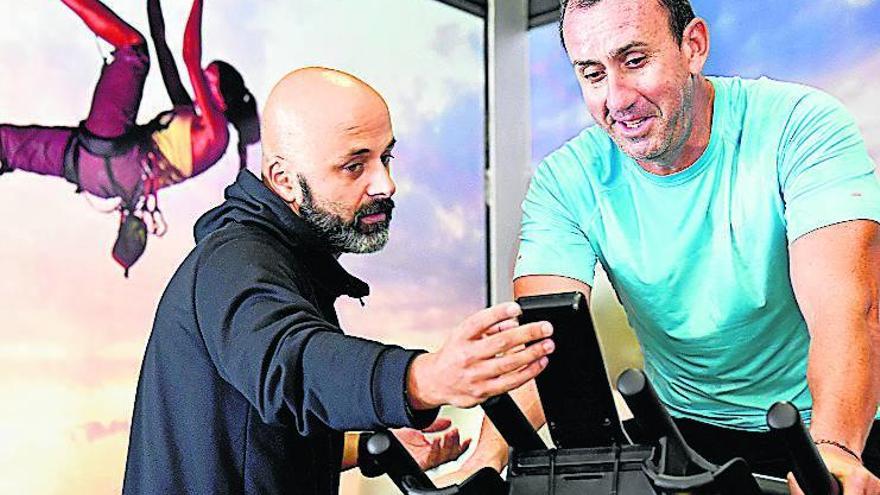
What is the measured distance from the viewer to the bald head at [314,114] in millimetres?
1934

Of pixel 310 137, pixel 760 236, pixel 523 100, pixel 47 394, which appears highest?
pixel 523 100

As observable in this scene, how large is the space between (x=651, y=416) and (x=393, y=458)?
343 millimetres

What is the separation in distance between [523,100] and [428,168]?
51cm

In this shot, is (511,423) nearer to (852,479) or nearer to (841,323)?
(852,479)

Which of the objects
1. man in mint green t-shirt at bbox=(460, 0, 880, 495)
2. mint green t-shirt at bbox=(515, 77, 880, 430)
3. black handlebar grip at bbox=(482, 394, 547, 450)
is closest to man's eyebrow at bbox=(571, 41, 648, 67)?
man in mint green t-shirt at bbox=(460, 0, 880, 495)

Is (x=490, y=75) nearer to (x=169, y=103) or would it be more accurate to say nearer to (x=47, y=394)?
(x=169, y=103)

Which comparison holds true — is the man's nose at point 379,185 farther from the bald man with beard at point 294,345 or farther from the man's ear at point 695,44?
the man's ear at point 695,44

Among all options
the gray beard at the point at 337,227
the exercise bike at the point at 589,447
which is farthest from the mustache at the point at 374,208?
the exercise bike at the point at 589,447

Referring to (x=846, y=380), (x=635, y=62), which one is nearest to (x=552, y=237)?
(x=635, y=62)

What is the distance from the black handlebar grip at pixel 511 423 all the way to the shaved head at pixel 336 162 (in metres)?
0.56

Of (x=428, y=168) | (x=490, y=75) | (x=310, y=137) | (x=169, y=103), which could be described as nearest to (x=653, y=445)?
(x=310, y=137)

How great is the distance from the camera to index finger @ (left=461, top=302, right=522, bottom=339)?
3.97 feet

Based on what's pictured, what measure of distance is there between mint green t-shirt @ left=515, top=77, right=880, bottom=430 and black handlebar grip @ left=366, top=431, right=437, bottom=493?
0.89 m

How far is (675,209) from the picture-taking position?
2240mm
